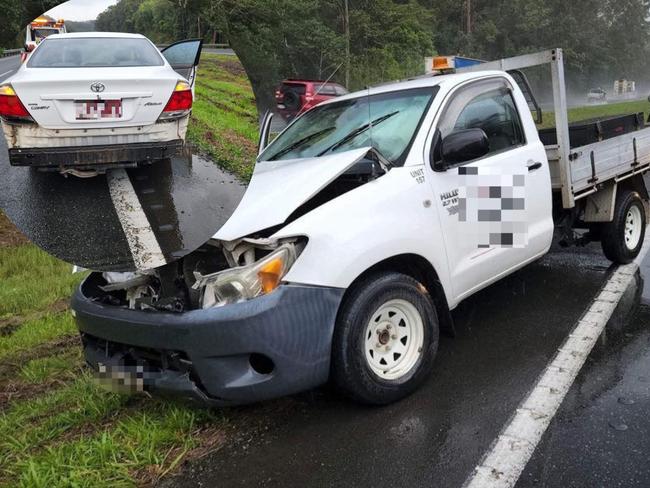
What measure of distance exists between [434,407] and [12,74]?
266 cm

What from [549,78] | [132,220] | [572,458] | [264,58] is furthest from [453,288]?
[549,78]

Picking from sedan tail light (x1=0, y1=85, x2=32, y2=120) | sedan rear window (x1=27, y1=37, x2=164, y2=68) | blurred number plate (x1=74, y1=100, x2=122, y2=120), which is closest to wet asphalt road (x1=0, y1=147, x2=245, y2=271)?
sedan tail light (x1=0, y1=85, x2=32, y2=120)

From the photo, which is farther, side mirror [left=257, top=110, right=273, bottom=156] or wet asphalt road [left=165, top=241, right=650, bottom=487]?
side mirror [left=257, top=110, right=273, bottom=156]

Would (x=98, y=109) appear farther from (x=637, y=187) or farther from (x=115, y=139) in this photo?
(x=637, y=187)

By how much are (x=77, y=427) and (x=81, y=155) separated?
2087 mm

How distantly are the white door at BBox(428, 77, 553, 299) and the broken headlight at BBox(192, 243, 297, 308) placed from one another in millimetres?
1182

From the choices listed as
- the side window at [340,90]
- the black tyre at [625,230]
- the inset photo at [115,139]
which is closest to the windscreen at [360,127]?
the side window at [340,90]

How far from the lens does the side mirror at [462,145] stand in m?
3.63

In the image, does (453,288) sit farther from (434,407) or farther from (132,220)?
(132,220)

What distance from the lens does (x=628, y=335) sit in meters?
4.20

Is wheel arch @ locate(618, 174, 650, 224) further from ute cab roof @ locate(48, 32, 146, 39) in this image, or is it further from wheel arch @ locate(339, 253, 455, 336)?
ute cab roof @ locate(48, 32, 146, 39)

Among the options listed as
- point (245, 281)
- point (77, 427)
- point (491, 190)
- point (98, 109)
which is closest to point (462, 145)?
point (491, 190)

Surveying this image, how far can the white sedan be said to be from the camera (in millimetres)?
1899

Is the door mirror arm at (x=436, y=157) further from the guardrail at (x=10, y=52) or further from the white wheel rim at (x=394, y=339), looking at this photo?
the guardrail at (x=10, y=52)
